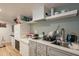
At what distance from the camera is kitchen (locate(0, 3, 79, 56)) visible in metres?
1.38

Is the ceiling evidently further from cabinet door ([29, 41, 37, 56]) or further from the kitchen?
cabinet door ([29, 41, 37, 56])

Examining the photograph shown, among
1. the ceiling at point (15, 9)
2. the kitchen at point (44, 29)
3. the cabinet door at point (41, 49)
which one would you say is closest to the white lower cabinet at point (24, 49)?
the kitchen at point (44, 29)

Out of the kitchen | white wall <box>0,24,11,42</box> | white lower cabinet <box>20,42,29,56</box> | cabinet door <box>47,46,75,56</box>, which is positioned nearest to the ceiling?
the kitchen

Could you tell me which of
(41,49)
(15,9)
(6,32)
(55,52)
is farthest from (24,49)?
(15,9)

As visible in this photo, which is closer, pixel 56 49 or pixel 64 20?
pixel 56 49

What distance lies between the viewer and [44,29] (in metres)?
1.71

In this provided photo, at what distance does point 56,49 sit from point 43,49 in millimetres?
259

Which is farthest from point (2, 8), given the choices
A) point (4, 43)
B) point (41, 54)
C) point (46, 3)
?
point (41, 54)

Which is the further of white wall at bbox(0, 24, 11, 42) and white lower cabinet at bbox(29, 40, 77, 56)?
white wall at bbox(0, 24, 11, 42)

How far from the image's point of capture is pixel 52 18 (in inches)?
63.4

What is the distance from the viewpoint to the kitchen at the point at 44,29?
1.38 metres

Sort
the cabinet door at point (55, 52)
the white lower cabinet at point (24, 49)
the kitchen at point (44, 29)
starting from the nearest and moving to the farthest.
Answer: the cabinet door at point (55, 52)
the kitchen at point (44, 29)
the white lower cabinet at point (24, 49)

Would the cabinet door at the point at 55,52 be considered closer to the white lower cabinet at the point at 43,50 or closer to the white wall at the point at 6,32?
the white lower cabinet at the point at 43,50

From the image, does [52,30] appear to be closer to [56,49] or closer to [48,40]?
[48,40]
